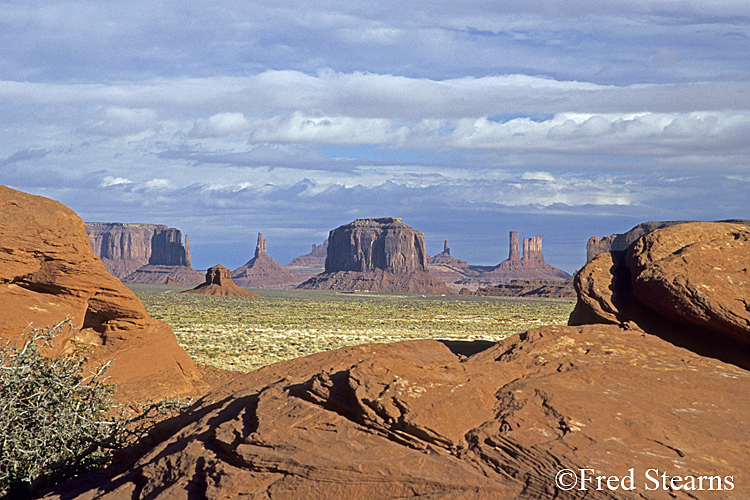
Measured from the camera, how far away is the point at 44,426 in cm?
759

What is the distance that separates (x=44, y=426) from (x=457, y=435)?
16.1 ft

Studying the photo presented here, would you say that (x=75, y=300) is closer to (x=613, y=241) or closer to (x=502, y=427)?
(x=502, y=427)

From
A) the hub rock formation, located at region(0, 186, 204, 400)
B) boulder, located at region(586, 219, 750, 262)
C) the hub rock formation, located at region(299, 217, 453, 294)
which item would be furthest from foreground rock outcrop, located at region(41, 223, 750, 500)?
the hub rock formation, located at region(299, 217, 453, 294)

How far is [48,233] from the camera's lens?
13367mm

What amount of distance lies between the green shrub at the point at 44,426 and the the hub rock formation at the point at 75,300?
14.8 ft

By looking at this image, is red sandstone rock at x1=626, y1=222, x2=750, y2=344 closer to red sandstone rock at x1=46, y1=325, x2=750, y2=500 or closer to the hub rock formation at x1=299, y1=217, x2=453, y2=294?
red sandstone rock at x1=46, y1=325, x2=750, y2=500

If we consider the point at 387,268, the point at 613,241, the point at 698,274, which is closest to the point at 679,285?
the point at 698,274

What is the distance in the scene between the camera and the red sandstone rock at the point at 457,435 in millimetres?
5727

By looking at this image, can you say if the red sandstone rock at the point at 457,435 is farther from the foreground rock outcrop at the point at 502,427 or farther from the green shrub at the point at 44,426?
the green shrub at the point at 44,426

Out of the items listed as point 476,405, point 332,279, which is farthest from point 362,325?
point 332,279

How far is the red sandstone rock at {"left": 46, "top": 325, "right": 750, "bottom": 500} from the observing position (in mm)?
5727

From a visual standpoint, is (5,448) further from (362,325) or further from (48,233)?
(362,325)

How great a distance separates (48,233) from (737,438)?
12.7 meters

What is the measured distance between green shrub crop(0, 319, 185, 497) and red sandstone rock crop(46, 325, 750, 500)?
0.48m
